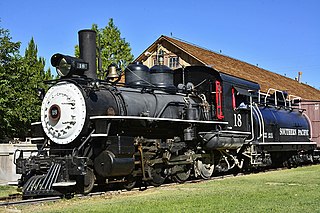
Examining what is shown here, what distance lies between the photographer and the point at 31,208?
34.9ft

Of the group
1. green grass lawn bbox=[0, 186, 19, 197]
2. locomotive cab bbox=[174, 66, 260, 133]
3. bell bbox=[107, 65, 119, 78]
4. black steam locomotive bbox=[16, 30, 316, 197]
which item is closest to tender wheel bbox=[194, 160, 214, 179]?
black steam locomotive bbox=[16, 30, 316, 197]

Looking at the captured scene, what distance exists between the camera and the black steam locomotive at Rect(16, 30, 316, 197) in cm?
1250

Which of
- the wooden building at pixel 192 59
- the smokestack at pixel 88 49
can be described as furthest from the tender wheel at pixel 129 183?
the wooden building at pixel 192 59

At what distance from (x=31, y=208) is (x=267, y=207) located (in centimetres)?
534

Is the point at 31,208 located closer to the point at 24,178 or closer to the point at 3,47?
the point at 24,178

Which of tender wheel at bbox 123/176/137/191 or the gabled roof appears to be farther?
the gabled roof

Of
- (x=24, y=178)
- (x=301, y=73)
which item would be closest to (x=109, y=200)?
(x=24, y=178)

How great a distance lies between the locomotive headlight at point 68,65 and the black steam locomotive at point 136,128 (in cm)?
3

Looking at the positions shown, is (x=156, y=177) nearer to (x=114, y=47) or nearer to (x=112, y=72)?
(x=112, y=72)

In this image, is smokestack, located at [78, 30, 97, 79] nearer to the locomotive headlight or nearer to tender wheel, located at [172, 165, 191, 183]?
the locomotive headlight

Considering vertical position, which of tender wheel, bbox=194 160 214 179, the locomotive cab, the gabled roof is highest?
the gabled roof

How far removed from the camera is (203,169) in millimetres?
17047

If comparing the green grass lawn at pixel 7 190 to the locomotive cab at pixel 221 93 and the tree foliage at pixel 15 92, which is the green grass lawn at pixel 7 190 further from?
the tree foliage at pixel 15 92

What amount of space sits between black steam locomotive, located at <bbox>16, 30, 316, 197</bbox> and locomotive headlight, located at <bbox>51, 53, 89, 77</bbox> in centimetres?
3
